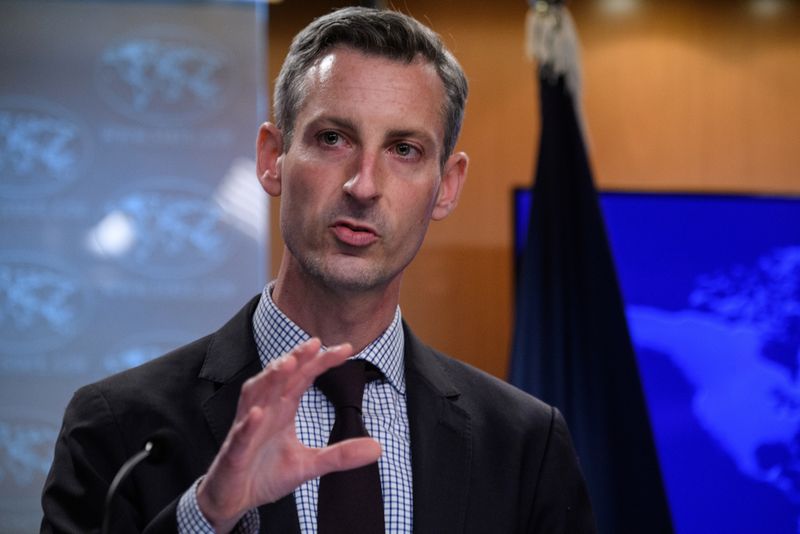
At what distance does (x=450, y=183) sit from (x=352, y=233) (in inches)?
12.7

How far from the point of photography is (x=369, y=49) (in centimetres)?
164

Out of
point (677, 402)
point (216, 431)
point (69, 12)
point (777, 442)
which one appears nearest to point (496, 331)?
point (677, 402)

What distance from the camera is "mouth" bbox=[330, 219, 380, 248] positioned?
59.6 inches

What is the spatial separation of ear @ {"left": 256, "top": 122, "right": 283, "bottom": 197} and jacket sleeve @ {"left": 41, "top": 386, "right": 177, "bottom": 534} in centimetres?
42

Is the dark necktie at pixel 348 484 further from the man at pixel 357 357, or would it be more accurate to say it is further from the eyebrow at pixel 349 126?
the eyebrow at pixel 349 126

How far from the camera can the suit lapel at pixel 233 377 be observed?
146 cm

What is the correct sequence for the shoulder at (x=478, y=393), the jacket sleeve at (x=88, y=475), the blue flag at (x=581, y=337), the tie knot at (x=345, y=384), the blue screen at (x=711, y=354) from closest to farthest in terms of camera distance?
the jacket sleeve at (x=88, y=475) < the tie knot at (x=345, y=384) < the shoulder at (x=478, y=393) < the blue flag at (x=581, y=337) < the blue screen at (x=711, y=354)

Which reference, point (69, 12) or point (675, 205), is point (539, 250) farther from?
point (69, 12)

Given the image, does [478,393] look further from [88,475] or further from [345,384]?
[88,475]

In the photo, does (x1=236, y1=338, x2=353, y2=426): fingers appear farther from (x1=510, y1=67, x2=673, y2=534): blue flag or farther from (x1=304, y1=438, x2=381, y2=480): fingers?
(x1=510, y1=67, x2=673, y2=534): blue flag

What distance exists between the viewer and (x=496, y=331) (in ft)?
13.2

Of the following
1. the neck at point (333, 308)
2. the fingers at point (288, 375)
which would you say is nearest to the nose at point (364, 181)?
the neck at point (333, 308)

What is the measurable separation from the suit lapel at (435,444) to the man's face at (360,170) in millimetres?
166

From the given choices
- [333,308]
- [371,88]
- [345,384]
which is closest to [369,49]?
[371,88]
